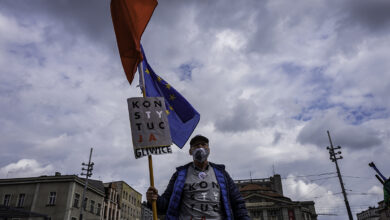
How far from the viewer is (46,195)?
32.4 metres

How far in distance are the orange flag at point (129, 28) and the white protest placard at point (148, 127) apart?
144cm

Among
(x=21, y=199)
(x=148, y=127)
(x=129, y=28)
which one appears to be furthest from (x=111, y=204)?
(x=148, y=127)

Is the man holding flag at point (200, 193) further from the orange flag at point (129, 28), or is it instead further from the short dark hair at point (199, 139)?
the orange flag at point (129, 28)

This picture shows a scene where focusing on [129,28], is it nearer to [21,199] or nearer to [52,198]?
[52,198]

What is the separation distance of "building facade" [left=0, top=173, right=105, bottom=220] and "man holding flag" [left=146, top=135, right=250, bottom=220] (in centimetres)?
3228

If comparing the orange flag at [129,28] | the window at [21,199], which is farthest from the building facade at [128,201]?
the orange flag at [129,28]

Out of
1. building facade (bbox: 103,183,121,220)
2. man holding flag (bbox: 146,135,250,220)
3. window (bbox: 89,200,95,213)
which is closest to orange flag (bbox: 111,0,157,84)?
man holding flag (bbox: 146,135,250,220)

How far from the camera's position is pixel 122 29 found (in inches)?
233

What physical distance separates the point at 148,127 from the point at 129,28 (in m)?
2.47

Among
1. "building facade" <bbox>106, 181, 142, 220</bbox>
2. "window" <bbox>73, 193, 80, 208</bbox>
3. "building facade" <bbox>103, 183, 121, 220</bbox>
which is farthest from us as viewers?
"building facade" <bbox>106, 181, 142, 220</bbox>

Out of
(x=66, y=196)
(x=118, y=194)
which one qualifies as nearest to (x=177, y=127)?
(x=66, y=196)

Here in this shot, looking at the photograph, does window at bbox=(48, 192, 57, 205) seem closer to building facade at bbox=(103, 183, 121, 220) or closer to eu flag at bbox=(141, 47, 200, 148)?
building facade at bbox=(103, 183, 121, 220)

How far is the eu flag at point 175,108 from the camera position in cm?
611

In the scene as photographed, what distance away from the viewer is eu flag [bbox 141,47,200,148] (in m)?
6.11
